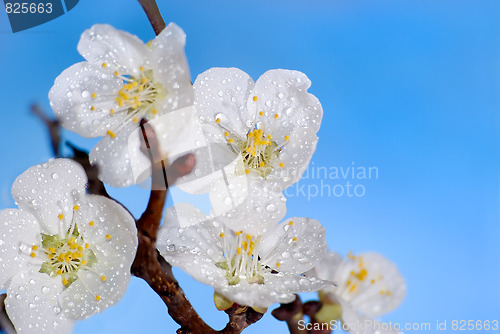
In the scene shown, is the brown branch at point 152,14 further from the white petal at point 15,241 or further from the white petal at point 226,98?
the white petal at point 15,241

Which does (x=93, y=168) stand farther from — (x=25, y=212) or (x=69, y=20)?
(x=69, y=20)

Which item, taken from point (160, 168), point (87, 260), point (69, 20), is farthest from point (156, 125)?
point (69, 20)

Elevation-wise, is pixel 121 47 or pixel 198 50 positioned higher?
pixel 198 50

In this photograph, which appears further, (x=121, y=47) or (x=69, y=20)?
(x=69, y=20)

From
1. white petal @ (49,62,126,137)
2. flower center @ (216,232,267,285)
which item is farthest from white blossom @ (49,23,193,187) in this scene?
flower center @ (216,232,267,285)

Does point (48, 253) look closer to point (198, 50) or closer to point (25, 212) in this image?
point (25, 212)

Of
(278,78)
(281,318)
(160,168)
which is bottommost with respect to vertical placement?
(281,318)

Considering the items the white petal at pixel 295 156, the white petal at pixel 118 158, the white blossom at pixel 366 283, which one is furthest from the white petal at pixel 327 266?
Answer: the white petal at pixel 118 158
